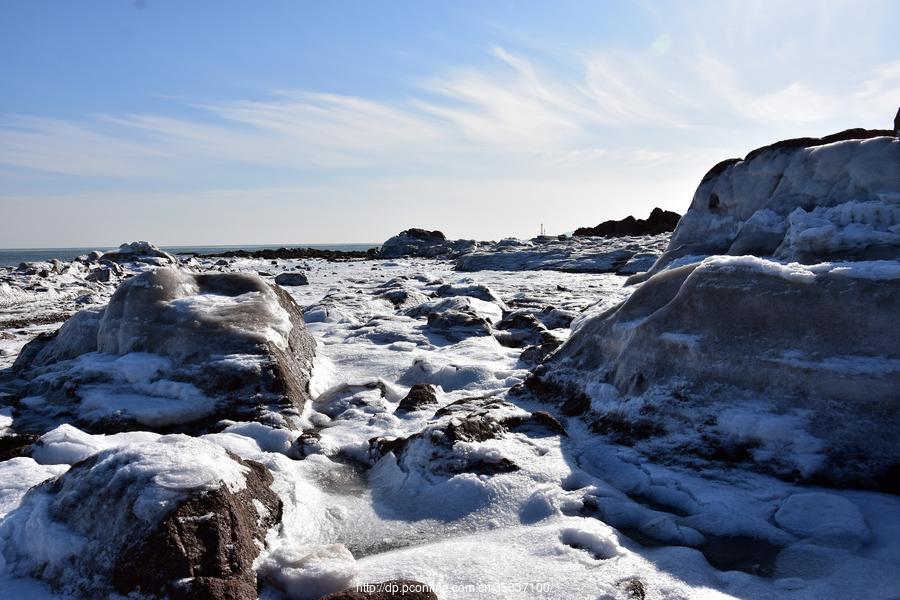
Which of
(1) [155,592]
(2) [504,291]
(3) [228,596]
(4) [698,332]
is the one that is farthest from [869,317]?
(2) [504,291]

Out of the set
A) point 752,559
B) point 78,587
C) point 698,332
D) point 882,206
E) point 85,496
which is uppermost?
point 882,206

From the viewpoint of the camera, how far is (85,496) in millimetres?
2281

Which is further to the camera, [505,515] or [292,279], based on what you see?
[292,279]

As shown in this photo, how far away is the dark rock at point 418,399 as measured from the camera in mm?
4465

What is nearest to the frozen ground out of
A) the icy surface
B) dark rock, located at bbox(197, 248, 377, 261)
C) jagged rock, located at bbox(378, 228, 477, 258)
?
the icy surface

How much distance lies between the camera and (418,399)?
14.9 feet

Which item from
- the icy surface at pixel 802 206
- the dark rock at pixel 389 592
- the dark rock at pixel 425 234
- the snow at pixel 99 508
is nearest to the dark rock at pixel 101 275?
the icy surface at pixel 802 206

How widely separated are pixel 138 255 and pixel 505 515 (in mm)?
19931

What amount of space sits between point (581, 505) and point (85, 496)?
2.03 meters

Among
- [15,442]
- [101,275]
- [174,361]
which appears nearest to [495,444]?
[174,361]

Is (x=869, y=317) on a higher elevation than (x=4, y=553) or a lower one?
higher

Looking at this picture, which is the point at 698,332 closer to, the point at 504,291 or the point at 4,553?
the point at 4,553

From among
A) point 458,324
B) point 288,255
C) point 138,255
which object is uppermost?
point 138,255

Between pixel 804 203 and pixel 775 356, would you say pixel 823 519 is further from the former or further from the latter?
pixel 804 203
